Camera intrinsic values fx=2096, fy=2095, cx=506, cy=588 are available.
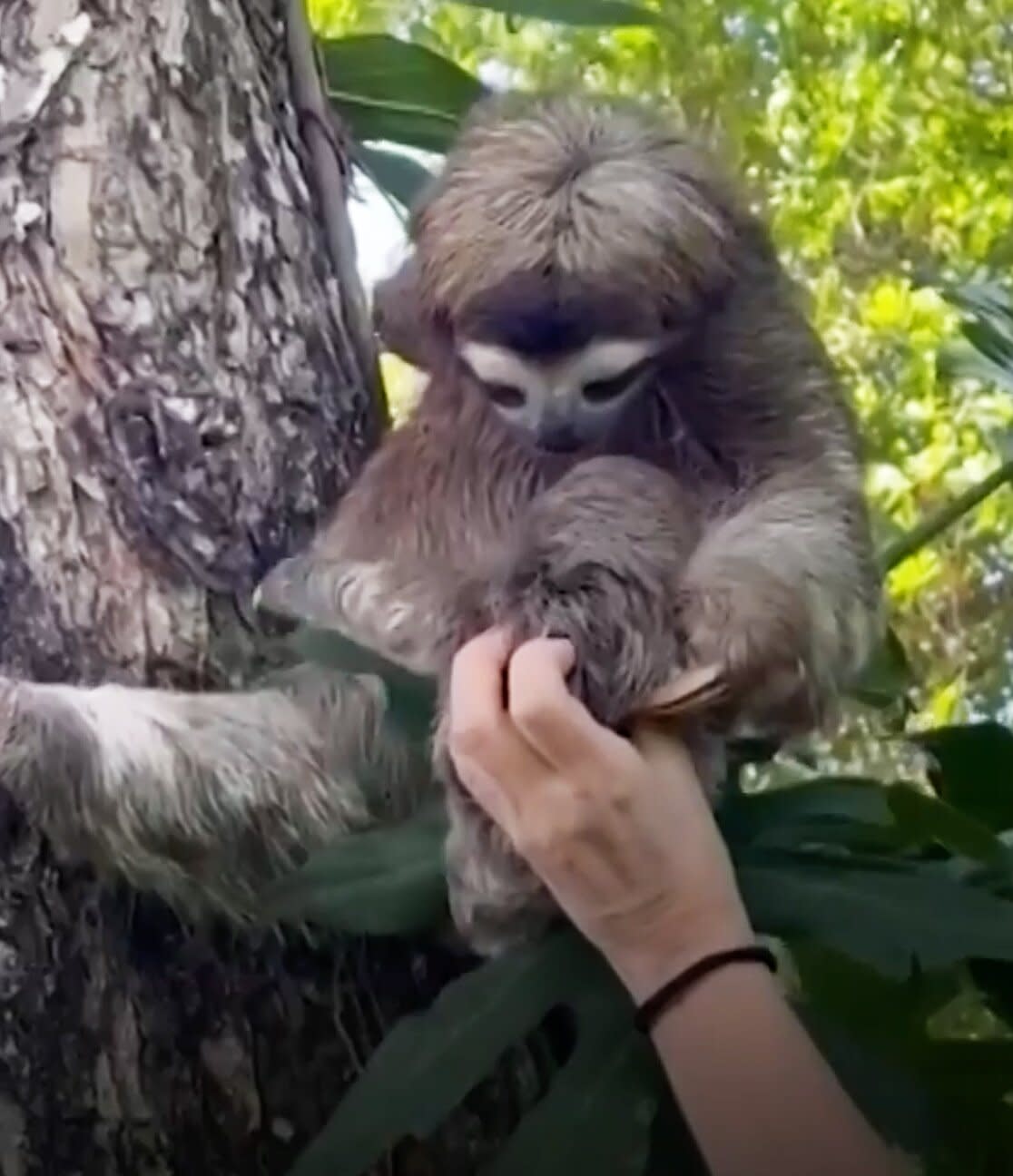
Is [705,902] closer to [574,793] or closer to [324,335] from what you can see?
[574,793]

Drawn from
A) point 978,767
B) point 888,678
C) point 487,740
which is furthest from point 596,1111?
point 888,678

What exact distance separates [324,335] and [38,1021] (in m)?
0.51

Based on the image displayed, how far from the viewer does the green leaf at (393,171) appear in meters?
1.69

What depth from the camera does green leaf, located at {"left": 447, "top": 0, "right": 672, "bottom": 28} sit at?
5.40 ft

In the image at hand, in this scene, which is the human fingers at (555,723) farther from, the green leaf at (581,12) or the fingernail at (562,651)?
the green leaf at (581,12)

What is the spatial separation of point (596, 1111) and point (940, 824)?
9.7 inches

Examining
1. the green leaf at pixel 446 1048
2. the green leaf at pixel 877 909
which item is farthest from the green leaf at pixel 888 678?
the green leaf at pixel 446 1048

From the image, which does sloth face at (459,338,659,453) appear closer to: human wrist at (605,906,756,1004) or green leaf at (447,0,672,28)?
human wrist at (605,906,756,1004)

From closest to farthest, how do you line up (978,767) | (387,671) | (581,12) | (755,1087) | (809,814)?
(755,1087) → (387,671) → (809,814) → (978,767) → (581,12)

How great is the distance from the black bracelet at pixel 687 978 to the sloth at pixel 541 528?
0.53ft

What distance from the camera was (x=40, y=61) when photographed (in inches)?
57.3

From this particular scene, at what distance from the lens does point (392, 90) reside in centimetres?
173

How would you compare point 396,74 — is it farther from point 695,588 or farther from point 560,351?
point 695,588

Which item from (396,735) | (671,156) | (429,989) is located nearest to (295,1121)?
(429,989)
